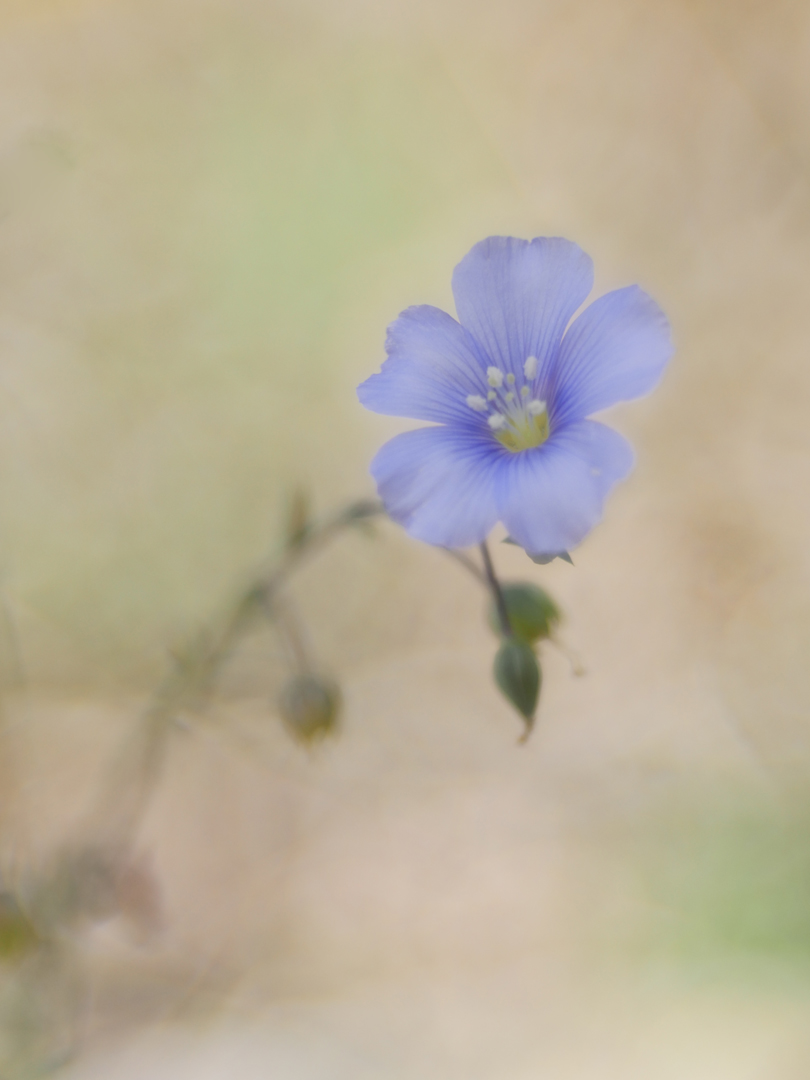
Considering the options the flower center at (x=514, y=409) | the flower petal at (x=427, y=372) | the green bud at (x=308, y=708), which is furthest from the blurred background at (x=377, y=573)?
the flower center at (x=514, y=409)

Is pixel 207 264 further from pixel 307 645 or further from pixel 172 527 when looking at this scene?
pixel 307 645

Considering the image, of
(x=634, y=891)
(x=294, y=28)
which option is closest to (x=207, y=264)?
(x=294, y=28)

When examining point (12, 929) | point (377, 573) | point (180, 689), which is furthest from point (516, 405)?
point (377, 573)

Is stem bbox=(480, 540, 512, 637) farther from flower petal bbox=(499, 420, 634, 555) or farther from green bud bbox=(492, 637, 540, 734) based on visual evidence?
flower petal bbox=(499, 420, 634, 555)

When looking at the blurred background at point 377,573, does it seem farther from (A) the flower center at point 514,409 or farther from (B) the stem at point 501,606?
(B) the stem at point 501,606

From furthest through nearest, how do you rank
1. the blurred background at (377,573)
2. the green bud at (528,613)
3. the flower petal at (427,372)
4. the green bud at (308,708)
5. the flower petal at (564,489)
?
the blurred background at (377,573) → the green bud at (308,708) → the green bud at (528,613) → the flower petal at (427,372) → the flower petal at (564,489)
